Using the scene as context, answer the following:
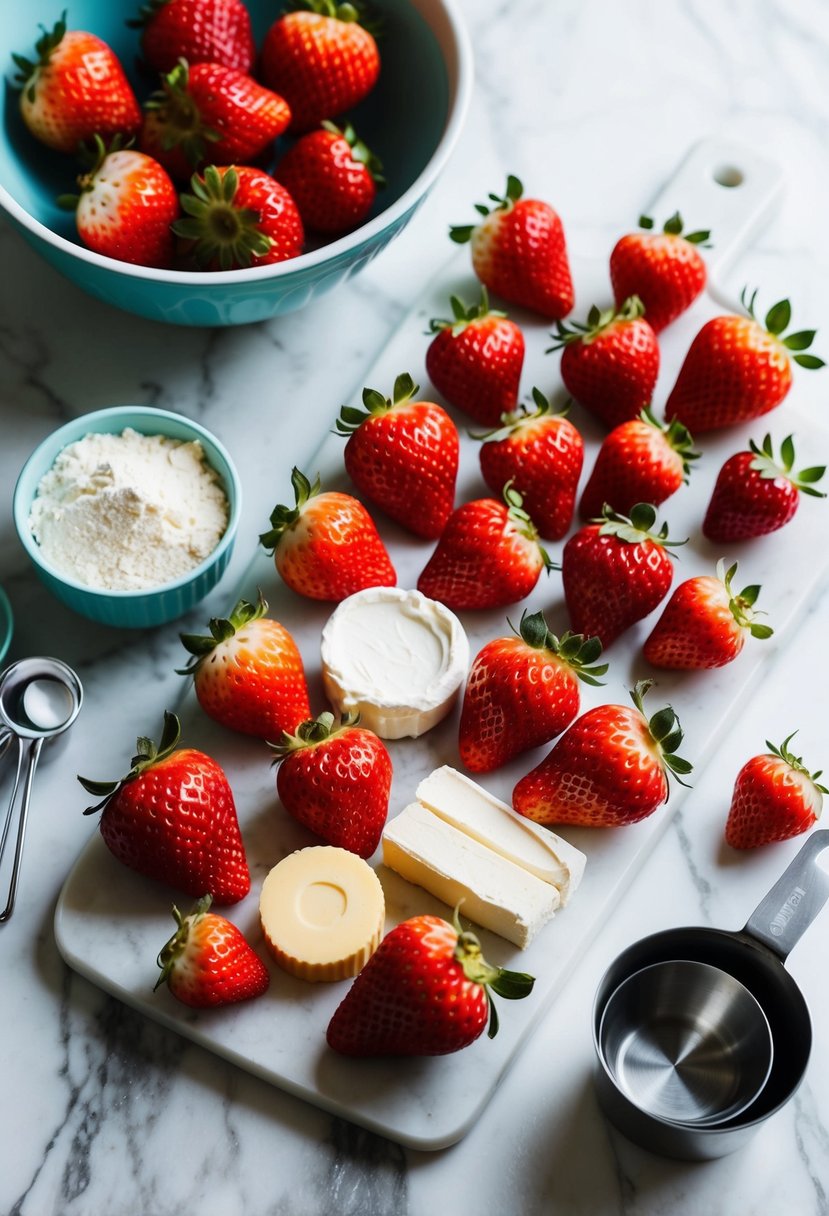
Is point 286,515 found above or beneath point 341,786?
above

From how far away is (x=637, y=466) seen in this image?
1832 millimetres

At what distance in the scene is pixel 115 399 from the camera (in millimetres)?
1992

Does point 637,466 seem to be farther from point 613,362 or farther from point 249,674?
point 249,674

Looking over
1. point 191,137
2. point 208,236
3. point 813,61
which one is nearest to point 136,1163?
point 208,236

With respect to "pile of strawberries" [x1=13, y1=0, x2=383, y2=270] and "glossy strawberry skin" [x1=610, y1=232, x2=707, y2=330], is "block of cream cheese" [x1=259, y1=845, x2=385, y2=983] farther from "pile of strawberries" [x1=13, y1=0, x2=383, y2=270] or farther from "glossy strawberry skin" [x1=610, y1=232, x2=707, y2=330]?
"glossy strawberry skin" [x1=610, y1=232, x2=707, y2=330]

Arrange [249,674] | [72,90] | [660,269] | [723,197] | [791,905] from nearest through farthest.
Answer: [791,905]
[249,674]
[72,90]
[660,269]
[723,197]

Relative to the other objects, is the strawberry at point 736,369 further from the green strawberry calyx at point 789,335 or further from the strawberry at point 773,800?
the strawberry at point 773,800

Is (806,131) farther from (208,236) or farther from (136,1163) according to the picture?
(136,1163)

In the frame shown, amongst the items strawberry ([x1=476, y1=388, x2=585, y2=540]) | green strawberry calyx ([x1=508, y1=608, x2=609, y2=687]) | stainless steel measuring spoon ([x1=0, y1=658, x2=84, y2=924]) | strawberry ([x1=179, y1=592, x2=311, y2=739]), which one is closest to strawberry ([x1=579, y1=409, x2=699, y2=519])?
strawberry ([x1=476, y1=388, x2=585, y2=540])

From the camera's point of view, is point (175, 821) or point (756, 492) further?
point (756, 492)

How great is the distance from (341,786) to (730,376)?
2.62ft

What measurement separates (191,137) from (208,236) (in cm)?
16

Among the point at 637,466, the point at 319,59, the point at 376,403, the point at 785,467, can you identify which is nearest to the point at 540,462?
the point at 637,466

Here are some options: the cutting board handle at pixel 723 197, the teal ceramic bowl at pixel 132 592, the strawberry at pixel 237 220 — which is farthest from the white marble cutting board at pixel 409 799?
the strawberry at pixel 237 220
